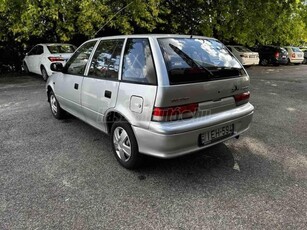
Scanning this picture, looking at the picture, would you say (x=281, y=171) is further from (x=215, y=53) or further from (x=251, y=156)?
(x=215, y=53)

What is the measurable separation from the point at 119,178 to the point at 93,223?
0.79 m

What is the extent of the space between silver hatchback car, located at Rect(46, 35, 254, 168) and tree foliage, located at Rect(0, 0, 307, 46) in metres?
5.63

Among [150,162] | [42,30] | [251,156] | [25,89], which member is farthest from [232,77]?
[42,30]

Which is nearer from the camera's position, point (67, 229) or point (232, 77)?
point (67, 229)

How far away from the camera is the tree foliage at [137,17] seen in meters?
9.78

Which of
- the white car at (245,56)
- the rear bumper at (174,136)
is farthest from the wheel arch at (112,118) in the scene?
the white car at (245,56)

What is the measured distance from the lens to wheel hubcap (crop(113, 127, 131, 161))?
3.22 m

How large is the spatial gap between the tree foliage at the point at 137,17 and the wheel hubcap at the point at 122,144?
20.0 ft

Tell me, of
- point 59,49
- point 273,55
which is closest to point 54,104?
point 59,49

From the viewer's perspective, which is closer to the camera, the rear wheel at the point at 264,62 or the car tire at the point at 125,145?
the car tire at the point at 125,145

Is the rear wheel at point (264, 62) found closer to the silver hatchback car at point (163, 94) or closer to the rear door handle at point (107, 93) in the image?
Answer: the silver hatchback car at point (163, 94)

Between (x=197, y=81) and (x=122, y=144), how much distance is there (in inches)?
46.7

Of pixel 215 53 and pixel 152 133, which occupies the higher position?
pixel 215 53

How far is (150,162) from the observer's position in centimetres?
341
